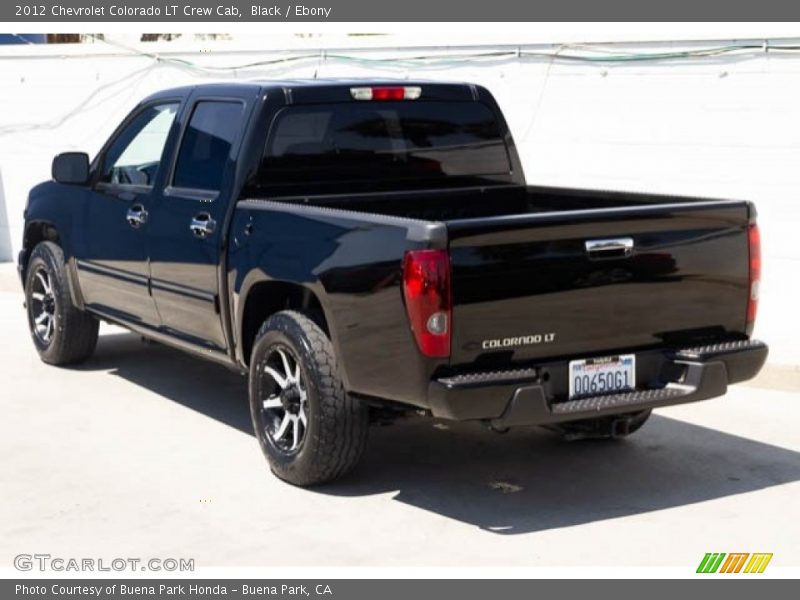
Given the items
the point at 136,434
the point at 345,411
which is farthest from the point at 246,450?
the point at 345,411

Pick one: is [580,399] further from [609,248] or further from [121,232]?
[121,232]

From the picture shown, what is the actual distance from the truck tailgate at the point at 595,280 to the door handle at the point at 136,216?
9.59ft

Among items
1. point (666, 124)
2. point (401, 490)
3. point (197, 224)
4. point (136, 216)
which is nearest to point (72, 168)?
point (136, 216)

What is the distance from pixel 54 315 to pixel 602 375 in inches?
186

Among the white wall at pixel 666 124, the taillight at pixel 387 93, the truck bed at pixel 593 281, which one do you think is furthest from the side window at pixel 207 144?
the white wall at pixel 666 124

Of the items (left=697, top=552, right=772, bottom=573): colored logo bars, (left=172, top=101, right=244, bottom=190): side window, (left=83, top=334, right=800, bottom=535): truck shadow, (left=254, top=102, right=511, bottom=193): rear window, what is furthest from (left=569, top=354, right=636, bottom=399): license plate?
(left=172, top=101, right=244, bottom=190): side window

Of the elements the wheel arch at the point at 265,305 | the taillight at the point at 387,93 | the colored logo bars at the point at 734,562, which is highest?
the taillight at the point at 387,93

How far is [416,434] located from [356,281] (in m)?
1.94

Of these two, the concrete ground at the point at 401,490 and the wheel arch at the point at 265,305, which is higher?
the wheel arch at the point at 265,305

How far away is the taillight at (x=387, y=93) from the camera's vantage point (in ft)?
26.3

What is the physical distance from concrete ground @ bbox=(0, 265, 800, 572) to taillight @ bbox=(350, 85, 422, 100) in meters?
1.89

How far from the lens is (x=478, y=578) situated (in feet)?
19.1

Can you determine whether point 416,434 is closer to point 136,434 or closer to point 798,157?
point 136,434

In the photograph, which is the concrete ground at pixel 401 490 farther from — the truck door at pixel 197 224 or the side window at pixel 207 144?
the side window at pixel 207 144
